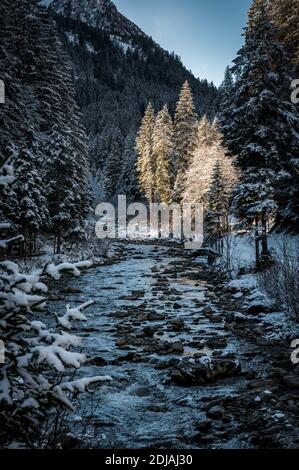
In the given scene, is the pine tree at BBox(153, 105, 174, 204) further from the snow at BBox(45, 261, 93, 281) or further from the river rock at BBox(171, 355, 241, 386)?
the snow at BBox(45, 261, 93, 281)

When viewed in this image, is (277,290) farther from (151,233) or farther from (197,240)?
(151,233)

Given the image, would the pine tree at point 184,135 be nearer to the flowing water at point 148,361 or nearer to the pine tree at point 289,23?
the pine tree at point 289,23

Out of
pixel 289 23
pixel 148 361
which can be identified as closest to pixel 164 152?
pixel 289 23

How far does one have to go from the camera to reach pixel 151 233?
54.7 metres

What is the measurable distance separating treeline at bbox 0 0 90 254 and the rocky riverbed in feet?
27.4

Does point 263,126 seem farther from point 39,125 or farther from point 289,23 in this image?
point 39,125

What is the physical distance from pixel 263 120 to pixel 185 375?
15228 mm

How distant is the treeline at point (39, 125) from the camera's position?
21.6m

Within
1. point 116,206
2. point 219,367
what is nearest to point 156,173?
point 116,206

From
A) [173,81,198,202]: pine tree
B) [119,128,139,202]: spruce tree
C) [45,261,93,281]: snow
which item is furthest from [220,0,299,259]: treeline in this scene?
[119,128,139,202]: spruce tree

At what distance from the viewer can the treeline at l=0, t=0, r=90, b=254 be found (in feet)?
71.0

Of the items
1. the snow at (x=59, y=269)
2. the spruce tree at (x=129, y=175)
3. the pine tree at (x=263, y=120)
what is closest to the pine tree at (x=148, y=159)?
the spruce tree at (x=129, y=175)

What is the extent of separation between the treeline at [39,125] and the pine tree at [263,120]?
10.9 m
